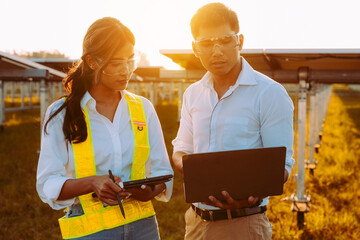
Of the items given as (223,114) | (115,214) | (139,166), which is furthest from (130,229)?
(223,114)

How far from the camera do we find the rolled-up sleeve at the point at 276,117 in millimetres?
1961

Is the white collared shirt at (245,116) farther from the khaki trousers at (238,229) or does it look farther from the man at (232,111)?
the khaki trousers at (238,229)

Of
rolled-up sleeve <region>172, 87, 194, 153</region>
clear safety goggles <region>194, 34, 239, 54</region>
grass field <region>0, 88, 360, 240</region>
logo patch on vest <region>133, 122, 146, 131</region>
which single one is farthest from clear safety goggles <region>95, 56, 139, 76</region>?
grass field <region>0, 88, 360, 240</region>

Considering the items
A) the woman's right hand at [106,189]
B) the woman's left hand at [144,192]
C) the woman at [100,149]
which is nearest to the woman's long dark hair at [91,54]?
the woman at [100,149]

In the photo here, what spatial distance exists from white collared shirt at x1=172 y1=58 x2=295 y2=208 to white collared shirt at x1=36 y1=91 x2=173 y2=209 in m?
0.32

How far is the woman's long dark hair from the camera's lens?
1.82 meters

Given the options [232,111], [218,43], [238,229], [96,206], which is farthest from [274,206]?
[96,206]

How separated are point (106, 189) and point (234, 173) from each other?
1.98ft

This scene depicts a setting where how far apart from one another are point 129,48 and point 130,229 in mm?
855

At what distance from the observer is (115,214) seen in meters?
1.86

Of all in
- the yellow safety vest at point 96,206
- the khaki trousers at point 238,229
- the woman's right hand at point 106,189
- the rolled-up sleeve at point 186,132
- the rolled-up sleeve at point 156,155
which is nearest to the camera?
the woman's right hand at point 106,189

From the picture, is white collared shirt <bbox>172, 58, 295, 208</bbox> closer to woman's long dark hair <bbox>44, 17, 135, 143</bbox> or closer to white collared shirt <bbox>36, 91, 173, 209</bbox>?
white collared shirt <bbox>36, 91, 173, 209</bbox>

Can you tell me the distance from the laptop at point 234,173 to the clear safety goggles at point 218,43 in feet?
1.82

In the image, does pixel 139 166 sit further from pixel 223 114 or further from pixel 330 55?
pixel 330 55
